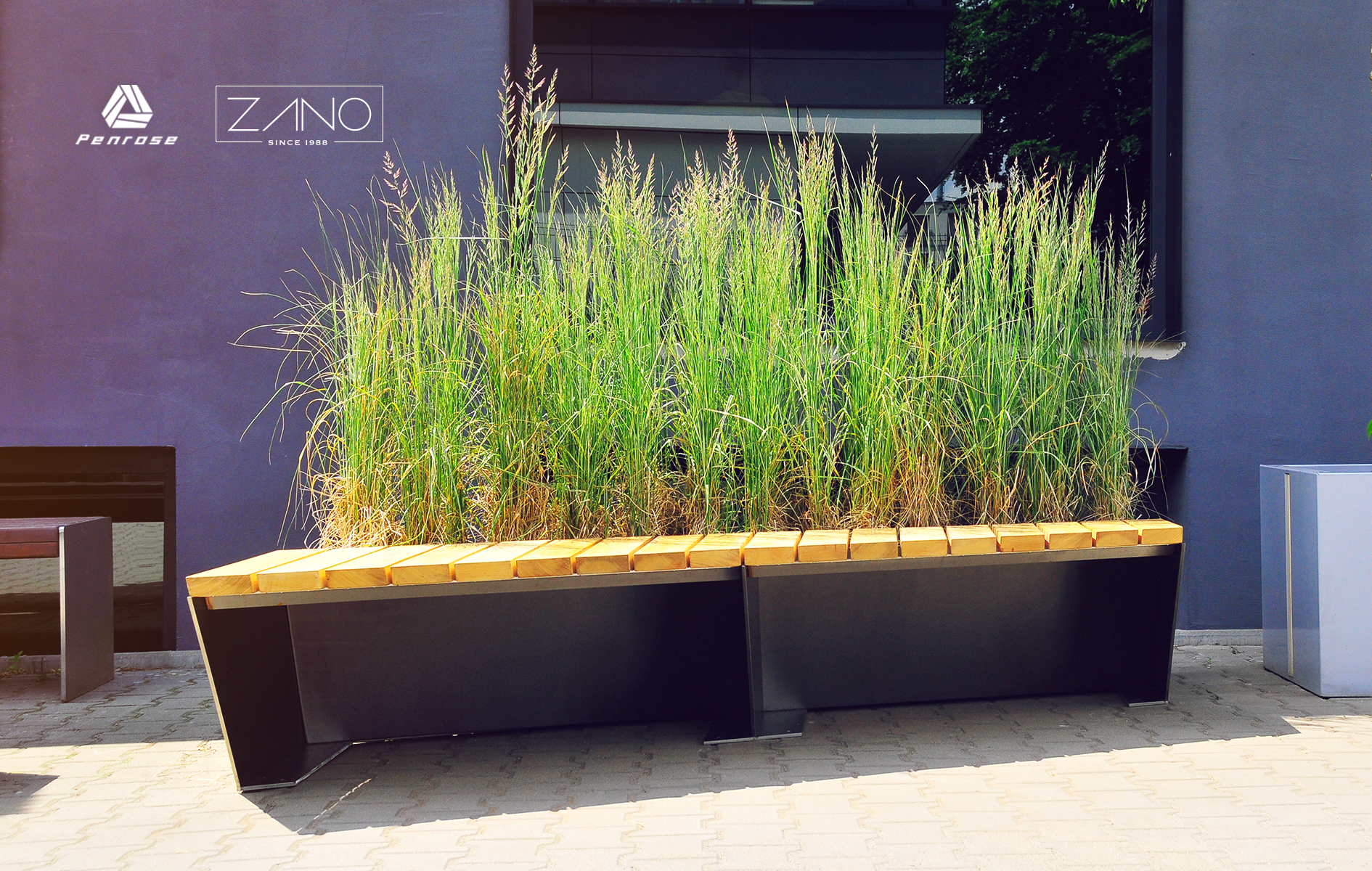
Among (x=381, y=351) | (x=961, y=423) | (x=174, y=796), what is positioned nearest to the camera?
(x=174, y=796)

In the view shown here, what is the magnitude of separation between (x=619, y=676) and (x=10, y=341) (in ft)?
10.1

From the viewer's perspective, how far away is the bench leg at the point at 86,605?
10.7ft

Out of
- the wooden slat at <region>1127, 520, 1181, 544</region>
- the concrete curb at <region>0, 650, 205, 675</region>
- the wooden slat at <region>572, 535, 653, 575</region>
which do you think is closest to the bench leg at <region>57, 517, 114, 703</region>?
the concrete curb at <region>0, 650, 205, 675</region>

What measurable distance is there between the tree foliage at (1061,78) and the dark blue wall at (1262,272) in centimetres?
246

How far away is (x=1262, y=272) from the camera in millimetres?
3895

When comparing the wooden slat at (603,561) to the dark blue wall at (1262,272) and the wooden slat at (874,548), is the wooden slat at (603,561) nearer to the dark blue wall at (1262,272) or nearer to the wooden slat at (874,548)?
the wooden slat at (874,548)

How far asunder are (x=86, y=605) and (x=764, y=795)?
107 inches

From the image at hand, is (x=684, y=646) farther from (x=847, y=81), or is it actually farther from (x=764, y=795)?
(x=847, y=81)

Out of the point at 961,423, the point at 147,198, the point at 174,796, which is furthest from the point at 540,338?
the point at 147,198

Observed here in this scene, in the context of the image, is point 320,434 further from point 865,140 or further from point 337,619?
point 865,140

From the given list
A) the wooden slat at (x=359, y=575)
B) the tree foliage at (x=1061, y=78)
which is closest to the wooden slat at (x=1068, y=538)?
the wooden slat at (x=359, y=575)

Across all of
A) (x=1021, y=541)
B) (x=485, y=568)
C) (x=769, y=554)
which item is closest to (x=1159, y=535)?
(x=1021, y=541)

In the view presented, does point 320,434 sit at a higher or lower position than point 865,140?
lower

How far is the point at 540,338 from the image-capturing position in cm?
267
